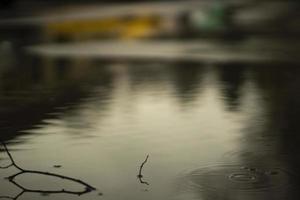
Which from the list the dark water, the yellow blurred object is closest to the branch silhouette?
the dark water

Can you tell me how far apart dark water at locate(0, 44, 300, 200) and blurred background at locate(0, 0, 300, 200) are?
1 centimetres

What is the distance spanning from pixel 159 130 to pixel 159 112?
116 cm

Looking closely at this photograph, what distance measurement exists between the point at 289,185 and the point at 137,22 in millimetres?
21259

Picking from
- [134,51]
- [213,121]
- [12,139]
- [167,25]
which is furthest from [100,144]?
[167,25]

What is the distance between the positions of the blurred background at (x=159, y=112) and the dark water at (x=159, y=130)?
0.01 m

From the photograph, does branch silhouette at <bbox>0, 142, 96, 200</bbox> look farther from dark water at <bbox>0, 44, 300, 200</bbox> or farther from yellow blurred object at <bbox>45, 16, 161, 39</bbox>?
yellow blurred object at <bbox>45, 16, 161, 39</bbox>

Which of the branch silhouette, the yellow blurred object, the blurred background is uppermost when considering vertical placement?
the branch silhouette

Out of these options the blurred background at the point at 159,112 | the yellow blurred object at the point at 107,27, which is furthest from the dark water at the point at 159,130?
the yellow blurred object at the point at 107,27

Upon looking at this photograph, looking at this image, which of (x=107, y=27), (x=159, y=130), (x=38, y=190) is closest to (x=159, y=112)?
(x=159, y=130)

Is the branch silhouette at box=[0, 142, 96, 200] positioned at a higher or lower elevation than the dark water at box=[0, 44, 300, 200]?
higher

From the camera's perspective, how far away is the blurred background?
679 centimetres

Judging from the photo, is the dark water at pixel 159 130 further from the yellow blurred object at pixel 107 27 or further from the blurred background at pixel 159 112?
the yellow blurred object at pixel 107 27

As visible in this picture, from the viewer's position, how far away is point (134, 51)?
1858 cm

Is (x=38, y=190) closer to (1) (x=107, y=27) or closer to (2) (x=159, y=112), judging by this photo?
(2) (x=159, y=112)
